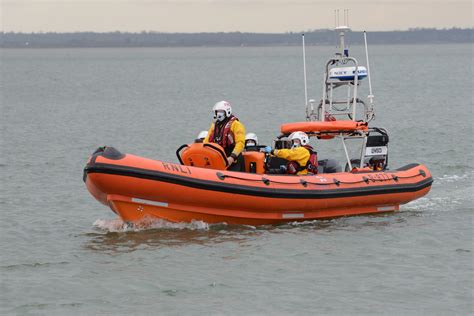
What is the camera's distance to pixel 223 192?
451 inches

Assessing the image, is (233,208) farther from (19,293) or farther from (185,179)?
(19,293)

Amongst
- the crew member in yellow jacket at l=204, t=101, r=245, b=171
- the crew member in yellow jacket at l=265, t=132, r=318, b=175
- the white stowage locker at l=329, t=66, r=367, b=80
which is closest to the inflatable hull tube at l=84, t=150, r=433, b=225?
the crew member in yellow jacket at l=265, t=132, r=318, b=175

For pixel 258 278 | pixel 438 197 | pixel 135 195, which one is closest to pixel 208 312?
pixel 258 278

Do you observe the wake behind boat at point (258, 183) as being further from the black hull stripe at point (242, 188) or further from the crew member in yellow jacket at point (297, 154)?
the crew member in yellow jacket at point (297, 154)

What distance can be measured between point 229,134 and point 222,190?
98 centimetres

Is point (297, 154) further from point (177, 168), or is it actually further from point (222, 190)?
point (177, 168)

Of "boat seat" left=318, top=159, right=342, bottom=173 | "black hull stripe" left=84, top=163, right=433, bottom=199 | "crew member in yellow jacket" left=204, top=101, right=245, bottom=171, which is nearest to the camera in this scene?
"black hull stripe" left=84, top=163, right=433, bottom=199

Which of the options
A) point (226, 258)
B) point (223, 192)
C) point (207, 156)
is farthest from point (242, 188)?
point (226, 258)

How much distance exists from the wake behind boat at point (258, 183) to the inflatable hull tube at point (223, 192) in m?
0.01

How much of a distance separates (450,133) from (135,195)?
1575 cm

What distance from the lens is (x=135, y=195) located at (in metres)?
11.2

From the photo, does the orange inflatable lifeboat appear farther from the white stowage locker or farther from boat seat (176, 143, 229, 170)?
the white stowage locker

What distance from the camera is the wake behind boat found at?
36.5 feet

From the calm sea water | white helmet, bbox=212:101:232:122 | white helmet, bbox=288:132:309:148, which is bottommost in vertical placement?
the calm sea water
